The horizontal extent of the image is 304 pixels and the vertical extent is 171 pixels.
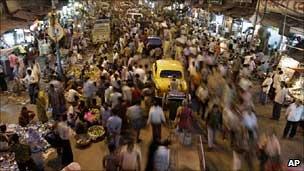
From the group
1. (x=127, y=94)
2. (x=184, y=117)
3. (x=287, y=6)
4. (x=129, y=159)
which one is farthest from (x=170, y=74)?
(x=129, y=159)

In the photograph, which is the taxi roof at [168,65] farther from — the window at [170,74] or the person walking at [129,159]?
the person walking at [129,159]

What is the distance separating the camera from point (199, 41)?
25031 mm

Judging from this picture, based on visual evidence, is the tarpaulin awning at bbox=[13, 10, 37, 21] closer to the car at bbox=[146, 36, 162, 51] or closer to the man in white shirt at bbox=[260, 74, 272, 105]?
the car at bbox=[146, 36, 162, 51]

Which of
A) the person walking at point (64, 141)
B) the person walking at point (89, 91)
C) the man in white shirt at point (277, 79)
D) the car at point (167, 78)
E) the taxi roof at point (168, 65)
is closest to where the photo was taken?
the person walking at point (64, 141)

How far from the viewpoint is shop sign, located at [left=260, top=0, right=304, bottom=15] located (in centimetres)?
1630

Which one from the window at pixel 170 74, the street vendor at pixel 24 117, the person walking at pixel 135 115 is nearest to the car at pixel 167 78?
the window at pixel 170 74

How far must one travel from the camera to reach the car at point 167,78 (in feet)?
50.0

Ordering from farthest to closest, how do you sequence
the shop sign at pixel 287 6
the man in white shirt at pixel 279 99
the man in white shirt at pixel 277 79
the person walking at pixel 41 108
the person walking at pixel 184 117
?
the shop sign at pixel 287 6, the man in white shirt at pixel 277 79, the man in white shirt at pixel 279 99, the person walking at pixel 41 108, the person walking at pixel 184 117

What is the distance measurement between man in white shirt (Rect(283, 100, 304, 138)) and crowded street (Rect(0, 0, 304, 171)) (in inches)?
1.5

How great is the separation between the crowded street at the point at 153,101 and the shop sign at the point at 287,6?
0.42 feet

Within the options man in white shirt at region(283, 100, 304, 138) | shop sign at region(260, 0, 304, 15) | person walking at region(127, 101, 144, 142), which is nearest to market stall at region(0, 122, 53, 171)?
person walking at region(127, 101, 144, 142)

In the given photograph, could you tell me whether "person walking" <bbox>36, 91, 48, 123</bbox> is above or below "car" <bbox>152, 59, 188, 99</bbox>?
below

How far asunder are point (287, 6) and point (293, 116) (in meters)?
6.61

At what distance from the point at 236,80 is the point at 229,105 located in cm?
397
